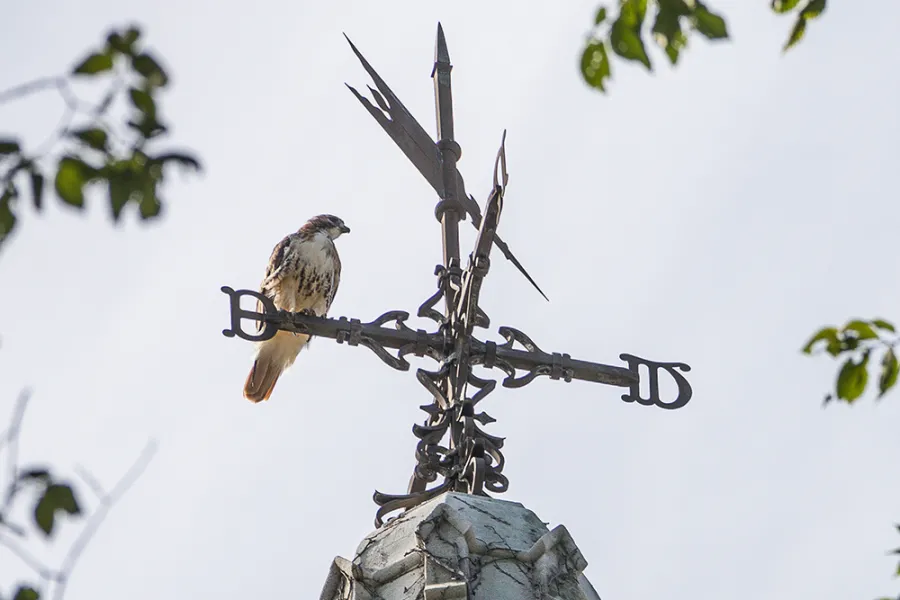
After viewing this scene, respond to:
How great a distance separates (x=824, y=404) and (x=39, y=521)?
153cm

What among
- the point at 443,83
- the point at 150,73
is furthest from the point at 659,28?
the point at 443,83

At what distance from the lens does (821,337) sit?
3412 millimetres

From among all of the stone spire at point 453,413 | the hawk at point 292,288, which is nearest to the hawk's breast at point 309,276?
the hawk at point 292,288

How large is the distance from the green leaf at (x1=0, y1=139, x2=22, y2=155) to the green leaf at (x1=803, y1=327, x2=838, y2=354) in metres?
1.56

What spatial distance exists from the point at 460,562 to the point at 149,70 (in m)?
2.20

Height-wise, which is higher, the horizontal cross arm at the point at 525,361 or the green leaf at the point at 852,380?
the horizontal cross arm at the point at 525,361

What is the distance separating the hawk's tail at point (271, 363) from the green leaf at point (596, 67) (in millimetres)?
6444

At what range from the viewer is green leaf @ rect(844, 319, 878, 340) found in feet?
11.2

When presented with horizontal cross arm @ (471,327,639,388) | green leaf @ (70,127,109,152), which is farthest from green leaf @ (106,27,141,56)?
horizontal cross arm @ (471,327,639,388)

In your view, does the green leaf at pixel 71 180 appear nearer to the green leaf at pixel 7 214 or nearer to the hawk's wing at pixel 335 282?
the green leaf at pixel 7 214

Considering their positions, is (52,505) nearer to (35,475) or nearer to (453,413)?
(35,475)

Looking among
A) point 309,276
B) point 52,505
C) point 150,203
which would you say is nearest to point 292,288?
point 309,276

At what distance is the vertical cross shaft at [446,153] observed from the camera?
6203 mm

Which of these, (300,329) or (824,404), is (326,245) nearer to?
(300,329)
